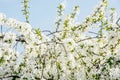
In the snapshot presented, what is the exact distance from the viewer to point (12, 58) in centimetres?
747

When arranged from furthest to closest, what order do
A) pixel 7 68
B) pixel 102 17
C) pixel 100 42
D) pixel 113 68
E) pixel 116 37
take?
1. pixel 102 17
2. pixel 100 42
3. pixel 7 68
4. pixel 116 37
5. pixel 113 68

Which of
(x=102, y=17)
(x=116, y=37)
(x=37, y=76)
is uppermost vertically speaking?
(x=102, y=17)

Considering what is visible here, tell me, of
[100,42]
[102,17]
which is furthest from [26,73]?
[102,17]

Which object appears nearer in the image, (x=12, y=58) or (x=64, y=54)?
(x=64, y=54)

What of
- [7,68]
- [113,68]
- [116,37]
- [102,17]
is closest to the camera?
[113,68]

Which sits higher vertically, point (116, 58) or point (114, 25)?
point (114, 25)

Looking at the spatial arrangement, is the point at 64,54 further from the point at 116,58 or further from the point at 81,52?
the point at 116,58

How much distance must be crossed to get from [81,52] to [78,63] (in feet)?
1.08

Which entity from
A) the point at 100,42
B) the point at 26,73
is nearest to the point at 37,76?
the point at 26,73

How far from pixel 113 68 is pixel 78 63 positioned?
90cm

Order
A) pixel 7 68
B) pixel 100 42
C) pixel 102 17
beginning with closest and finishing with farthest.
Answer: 1. pixel 7 68
2. pixel 100 42
3. pixel 102 17

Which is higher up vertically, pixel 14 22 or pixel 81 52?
pixel 14 22

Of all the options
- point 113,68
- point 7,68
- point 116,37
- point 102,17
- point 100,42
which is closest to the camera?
point 113,68

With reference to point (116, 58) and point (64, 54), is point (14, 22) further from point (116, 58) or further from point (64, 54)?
point (116, 58)
